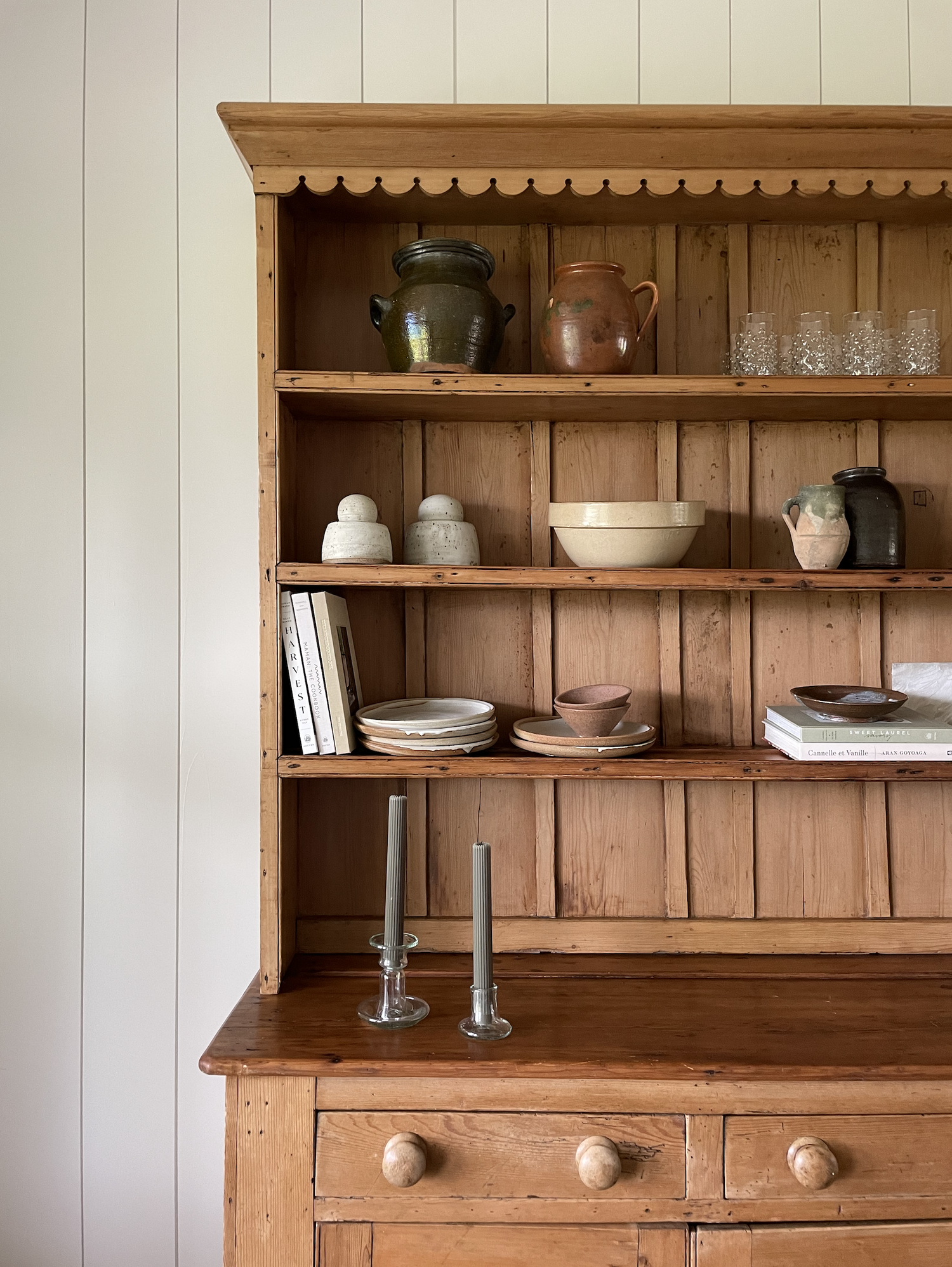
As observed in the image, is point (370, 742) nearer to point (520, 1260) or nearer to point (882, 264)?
point (520, 1260)

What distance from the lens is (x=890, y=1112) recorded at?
3.98 ft

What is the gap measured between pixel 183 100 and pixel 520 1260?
2105 millimetres

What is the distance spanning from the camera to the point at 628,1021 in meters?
1.34

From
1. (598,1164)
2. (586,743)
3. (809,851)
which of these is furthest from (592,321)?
(598,1164)

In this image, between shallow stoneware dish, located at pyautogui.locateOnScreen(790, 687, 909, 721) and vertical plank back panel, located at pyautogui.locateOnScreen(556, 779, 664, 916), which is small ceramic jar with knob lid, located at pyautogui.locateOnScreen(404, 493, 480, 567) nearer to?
vertical plank back panel, located at pyautogui.locateOnScreen(556, 779, 664, 916)

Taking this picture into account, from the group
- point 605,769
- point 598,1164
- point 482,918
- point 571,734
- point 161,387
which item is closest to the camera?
point 598,1164

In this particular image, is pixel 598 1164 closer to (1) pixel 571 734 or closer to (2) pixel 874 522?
(1) pixel 571 734

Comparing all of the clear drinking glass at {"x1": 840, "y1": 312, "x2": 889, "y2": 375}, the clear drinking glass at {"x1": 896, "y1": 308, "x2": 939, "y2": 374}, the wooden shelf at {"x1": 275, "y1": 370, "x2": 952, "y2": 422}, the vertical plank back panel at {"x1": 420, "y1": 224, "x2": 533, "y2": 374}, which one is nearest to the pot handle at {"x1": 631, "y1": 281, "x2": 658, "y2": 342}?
the wooden shelf at {"x1": 275, "y1": 370, "x2": 952, "y2": 422}

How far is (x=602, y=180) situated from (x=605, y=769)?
0.98 metres

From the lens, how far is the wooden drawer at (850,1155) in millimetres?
1201

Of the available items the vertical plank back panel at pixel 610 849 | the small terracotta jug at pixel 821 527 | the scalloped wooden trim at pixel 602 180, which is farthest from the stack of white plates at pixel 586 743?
the scalloped wooden trim at pixel 602 180

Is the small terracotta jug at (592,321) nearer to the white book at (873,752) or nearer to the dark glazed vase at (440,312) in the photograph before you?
the dark glazed vase at (440,312)

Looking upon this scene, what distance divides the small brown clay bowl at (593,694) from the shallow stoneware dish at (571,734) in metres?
0.05

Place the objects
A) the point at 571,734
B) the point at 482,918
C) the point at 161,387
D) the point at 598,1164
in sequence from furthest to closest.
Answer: the point at 161,387 → the point at 571,734 → the point at 482,918 → the point at 598,1164
